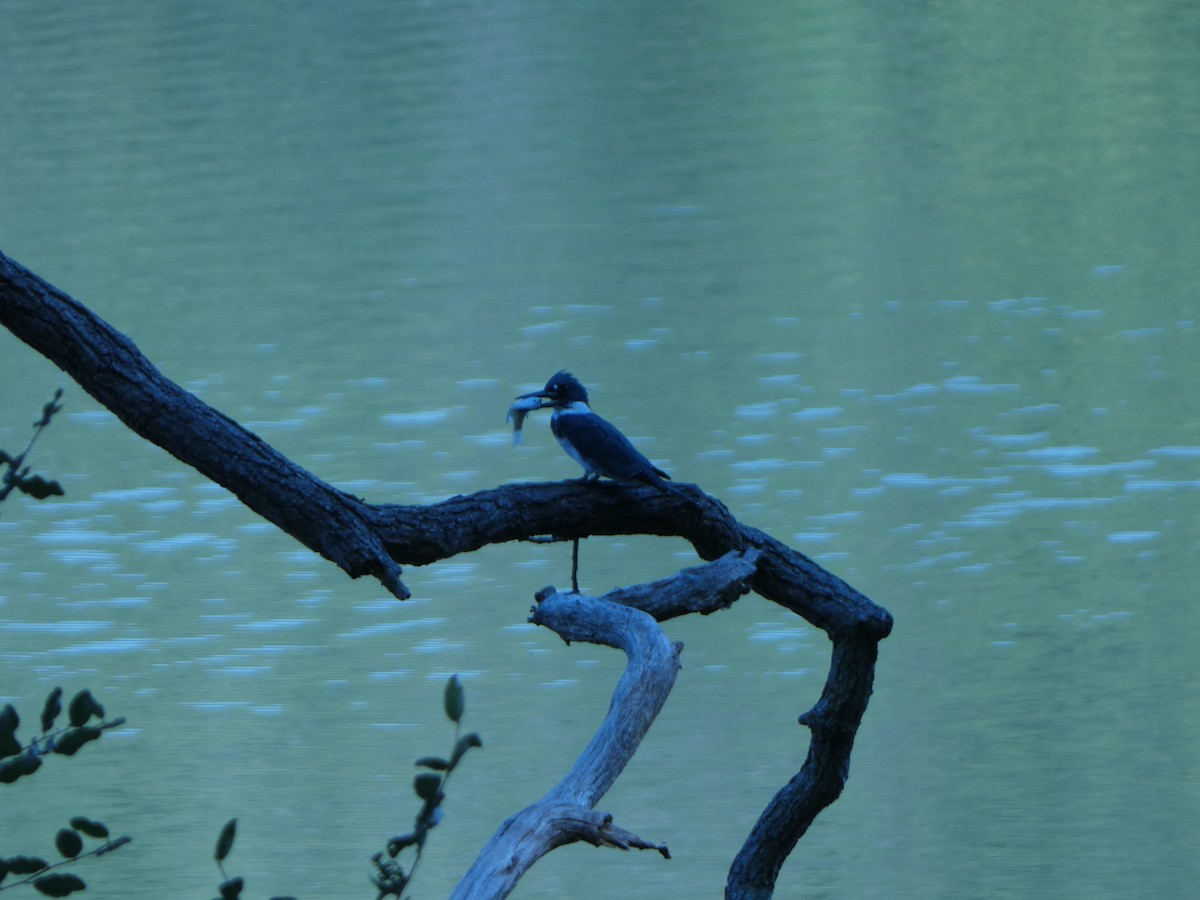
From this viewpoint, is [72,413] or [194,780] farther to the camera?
[72,413]

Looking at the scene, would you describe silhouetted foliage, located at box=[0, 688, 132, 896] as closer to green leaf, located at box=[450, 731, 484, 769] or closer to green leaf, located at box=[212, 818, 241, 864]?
green leaf, located at box=[212, 818, 241, 864]

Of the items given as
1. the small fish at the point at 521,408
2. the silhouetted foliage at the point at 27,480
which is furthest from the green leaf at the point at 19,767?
the small fish at the point at 521,408

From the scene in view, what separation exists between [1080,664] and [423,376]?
3.13 m

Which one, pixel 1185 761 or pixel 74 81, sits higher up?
pixel 74 81

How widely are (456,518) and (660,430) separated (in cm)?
442

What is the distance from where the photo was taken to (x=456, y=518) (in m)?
1.95

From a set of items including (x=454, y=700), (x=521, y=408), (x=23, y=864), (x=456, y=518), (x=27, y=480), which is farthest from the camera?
(x=521, y=408)

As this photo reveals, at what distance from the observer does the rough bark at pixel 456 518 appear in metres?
1.67

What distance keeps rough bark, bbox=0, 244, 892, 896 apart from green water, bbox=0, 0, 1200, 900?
5.75 ft

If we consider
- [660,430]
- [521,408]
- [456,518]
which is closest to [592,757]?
[456,518]

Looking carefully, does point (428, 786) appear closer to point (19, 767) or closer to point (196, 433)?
point (19, 767)

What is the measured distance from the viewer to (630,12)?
48.3ft

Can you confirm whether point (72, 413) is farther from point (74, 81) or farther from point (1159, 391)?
point (74, 81)

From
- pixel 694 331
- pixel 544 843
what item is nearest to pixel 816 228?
pixel 694 331
